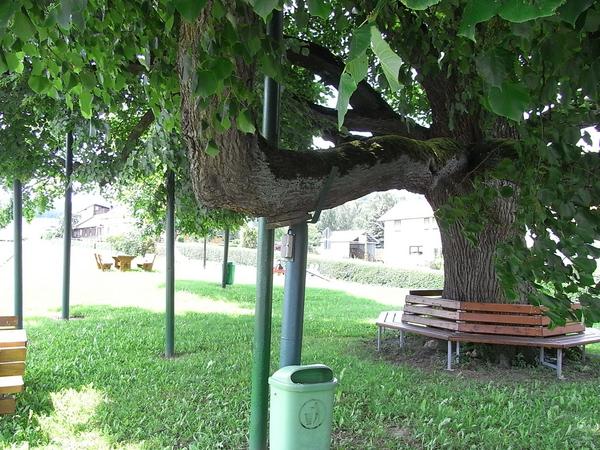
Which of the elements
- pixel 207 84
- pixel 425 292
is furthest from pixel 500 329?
pixel 207 84

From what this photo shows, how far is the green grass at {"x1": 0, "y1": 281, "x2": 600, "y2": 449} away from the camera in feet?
13.9

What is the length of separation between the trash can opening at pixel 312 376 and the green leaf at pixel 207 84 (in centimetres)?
188

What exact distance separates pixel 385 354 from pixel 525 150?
4.90 meters

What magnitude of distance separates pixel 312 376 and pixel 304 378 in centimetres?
5

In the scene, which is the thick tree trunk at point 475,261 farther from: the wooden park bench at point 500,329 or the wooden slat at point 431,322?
the wooden slat at point 431,322

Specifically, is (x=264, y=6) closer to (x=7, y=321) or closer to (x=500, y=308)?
(x=7, y=321)

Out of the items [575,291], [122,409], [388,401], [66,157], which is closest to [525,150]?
[575,291]

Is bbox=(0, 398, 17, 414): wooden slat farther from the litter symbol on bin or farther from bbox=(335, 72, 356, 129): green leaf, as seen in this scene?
bbox=(335, 72, 356, 129): green leaf

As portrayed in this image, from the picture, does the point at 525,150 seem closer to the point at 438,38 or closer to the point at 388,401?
the point at 438,38

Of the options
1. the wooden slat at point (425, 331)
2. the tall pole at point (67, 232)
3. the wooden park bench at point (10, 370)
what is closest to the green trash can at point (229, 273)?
the tall pole at point (67, 232)

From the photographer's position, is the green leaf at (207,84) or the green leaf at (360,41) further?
the green leaf at (207,84)

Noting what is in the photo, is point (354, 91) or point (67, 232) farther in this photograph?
point (67, 232)

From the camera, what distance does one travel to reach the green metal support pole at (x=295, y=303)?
357 cm

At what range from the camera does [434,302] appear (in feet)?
23.8
